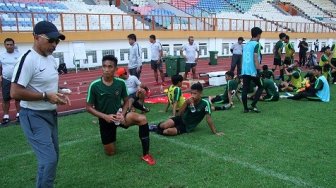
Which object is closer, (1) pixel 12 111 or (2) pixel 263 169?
(2) pixel 263 169

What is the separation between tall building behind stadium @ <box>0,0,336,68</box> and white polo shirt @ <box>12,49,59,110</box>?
13.8m

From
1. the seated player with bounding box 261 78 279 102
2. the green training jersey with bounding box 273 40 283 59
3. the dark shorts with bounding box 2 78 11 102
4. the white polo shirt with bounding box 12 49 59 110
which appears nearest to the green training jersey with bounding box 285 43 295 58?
the green training jersey with bounding box 273 40 283 59

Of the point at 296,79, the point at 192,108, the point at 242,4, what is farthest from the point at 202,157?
the point at 242,4

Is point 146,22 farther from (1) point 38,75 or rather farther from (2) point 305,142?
(1) point 38,75

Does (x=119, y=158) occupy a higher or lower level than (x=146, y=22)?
lower

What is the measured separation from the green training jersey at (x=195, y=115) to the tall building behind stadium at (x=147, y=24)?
12.4 meters

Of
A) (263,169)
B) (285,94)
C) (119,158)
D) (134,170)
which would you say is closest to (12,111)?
(119,158)

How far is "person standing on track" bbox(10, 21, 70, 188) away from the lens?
3.12 meters

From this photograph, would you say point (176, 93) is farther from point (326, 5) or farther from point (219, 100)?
point (326, 5)

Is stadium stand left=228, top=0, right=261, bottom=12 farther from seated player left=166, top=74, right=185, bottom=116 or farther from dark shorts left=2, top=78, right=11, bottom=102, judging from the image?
dark shorts left=2, top=78, right=11, bottom=102

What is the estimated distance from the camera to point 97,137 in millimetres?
6293

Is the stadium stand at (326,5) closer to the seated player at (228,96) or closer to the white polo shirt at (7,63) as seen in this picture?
the seated player at (228,96)

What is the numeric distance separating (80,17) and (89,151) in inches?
617

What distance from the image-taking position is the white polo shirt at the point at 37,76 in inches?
123
